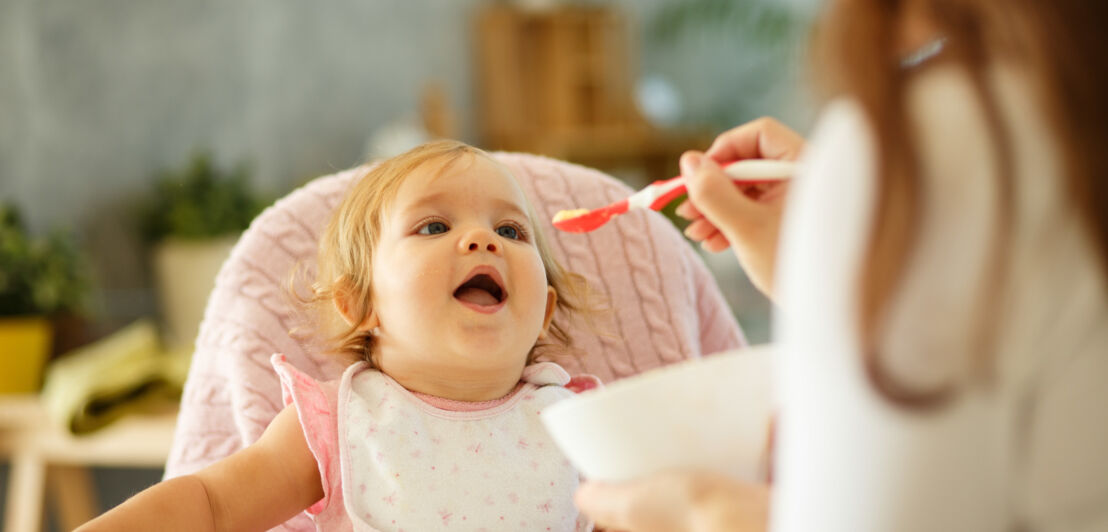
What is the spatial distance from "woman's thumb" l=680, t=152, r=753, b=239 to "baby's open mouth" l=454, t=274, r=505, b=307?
305mm

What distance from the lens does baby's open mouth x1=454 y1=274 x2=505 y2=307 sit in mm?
1010

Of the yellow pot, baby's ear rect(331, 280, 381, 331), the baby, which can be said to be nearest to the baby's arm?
the baby

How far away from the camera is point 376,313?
1036mm

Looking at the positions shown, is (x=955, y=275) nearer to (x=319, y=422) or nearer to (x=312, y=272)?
(x=319, y=422)

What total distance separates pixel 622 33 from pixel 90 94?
285cm

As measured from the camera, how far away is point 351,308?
41.6 inches

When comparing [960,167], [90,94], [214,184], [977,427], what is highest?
A: [960,167]

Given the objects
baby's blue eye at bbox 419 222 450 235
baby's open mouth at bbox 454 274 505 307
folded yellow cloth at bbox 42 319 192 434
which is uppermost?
baby's blue eye at bbox 419 222 450 235

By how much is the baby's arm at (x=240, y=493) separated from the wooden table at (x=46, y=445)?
51.3 inches

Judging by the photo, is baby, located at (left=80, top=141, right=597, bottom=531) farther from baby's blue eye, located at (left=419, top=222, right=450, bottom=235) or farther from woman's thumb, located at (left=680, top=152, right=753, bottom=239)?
woman's thumb, located at (left=680, top=152, right=753, bottom=239)

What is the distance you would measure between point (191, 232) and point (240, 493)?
98.2 inches

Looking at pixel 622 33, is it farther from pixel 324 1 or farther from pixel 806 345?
pixel 806 345

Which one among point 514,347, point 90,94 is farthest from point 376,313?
point 90,94

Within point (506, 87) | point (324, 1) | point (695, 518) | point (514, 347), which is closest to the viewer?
point (695, 518)
